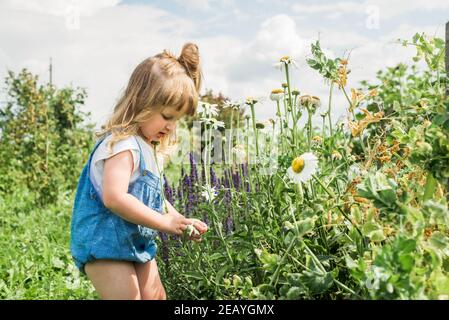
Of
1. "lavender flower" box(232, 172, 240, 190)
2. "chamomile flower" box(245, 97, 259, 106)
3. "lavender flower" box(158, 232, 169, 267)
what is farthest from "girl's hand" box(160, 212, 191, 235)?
"lavender flower" box(232, 172, 240, 190)

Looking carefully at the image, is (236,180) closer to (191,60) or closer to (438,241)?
(191,60)

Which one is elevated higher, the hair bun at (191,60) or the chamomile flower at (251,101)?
the hair bun at (191,60)

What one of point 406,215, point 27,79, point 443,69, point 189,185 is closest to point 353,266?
point 406,215

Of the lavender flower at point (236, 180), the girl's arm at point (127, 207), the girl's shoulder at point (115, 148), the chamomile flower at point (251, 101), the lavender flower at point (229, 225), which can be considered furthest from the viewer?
the lavender flower at point (236, 180)

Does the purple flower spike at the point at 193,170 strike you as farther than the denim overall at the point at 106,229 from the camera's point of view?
Yes

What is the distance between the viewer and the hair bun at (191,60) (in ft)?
8.32

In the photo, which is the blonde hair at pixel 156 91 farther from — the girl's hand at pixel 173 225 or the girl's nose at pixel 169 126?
the girl's hand at pixel 173 225

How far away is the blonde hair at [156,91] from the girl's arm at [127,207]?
7.1 inches

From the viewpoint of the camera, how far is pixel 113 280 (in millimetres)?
2305

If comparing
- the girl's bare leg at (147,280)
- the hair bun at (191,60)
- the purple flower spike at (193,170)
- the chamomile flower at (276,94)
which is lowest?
the girl's bare leg at (147,280)

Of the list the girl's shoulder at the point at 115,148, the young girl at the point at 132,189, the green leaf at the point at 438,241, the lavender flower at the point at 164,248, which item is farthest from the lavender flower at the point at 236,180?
the green leaf at the point at 438,241

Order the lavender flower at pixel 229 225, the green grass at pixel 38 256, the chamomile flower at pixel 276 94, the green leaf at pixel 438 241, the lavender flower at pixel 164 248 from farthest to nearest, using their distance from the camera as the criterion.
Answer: the green grass at pixel 38 256 < the lavender flower at pixel 164 248 < the lavender flower at pixel 229 225 < the chamomile flower at pixel 276 94 < the green leaf at pixel 438 241

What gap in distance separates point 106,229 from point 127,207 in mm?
215
